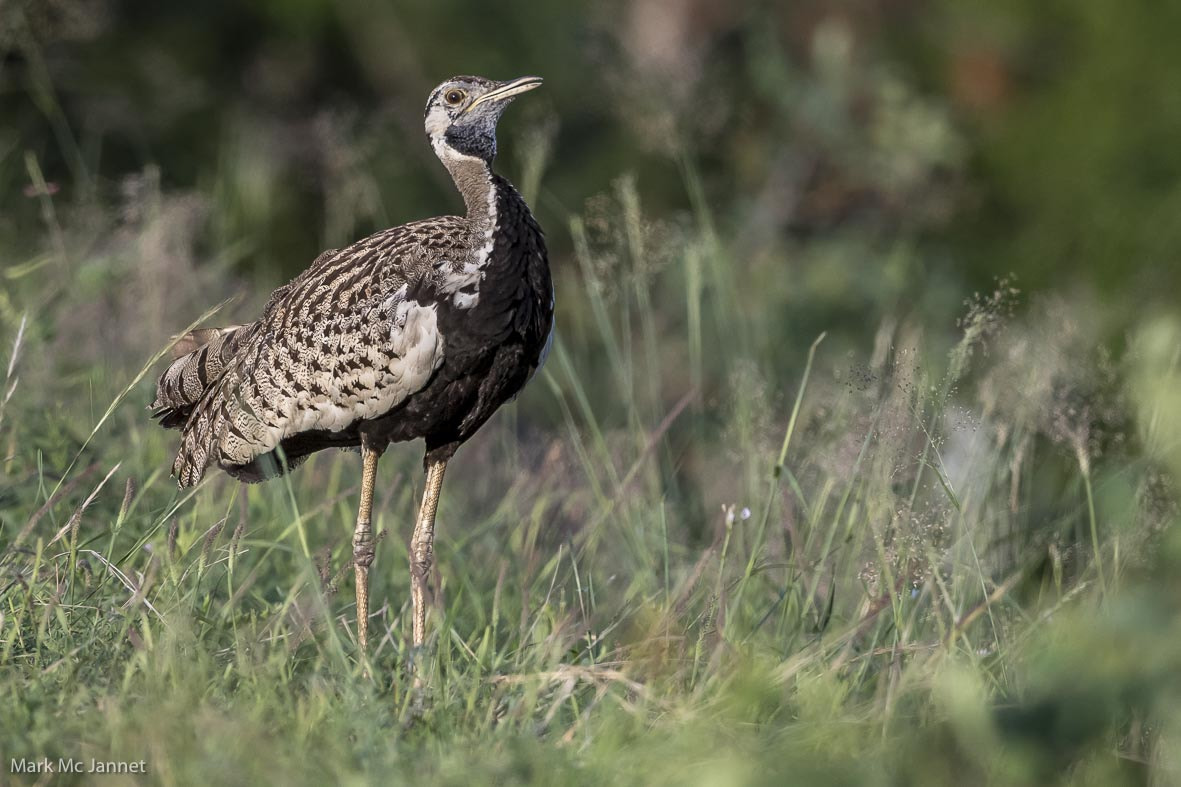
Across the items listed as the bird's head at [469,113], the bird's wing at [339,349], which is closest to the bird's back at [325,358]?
the bird's wing at [339,349]

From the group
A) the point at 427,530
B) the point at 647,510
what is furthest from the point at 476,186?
the point at 647,510

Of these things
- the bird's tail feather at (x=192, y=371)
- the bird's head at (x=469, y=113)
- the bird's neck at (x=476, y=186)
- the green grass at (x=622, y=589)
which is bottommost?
the green grass at (x=622, y=589)

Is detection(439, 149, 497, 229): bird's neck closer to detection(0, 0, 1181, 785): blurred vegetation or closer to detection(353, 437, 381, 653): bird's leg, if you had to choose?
detection(0, 0, 1181, 785): blurred vegetation

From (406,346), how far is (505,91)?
102 centimetres

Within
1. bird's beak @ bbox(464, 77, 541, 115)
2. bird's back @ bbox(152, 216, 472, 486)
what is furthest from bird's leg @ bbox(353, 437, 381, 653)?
bird's beak @ bbox(464, 77, 541, 115)

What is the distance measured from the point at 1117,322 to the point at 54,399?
501 centimetres

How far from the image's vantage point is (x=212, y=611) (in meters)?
4.21

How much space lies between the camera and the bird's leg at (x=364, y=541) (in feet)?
14.6

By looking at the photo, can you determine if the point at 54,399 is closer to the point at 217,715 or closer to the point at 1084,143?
the point at 217,715

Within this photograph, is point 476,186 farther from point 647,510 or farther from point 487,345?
point 647,510

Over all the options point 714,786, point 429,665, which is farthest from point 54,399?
point 714,786

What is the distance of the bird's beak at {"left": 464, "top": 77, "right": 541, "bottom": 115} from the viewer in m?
4.93

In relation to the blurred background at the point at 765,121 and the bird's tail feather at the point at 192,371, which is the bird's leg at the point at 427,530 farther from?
the blurred background at the point at 765,121

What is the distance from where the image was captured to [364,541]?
4.65m
